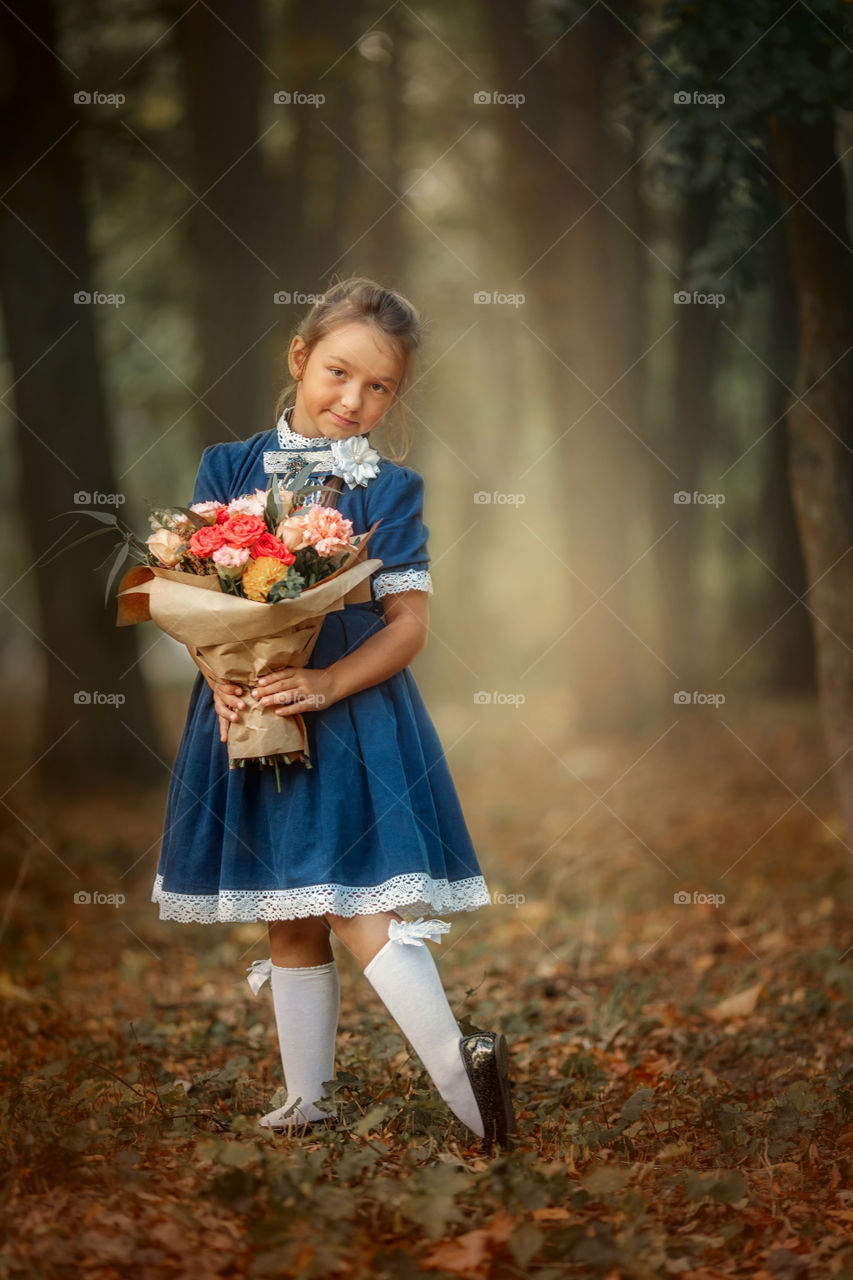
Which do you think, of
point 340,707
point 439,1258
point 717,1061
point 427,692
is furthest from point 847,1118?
point 427,692

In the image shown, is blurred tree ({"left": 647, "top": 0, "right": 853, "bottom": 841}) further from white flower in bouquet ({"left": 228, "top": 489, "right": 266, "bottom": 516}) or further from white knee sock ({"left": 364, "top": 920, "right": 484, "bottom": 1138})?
white flower in bouquet ({"left": 228, "top": 489, "right": 266, "bottom": 516})

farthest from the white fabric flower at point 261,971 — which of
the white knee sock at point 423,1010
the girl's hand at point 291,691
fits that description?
the girl's hand at point 291,691

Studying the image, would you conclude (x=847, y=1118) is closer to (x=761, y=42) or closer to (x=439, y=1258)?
(x=439, y=1258)

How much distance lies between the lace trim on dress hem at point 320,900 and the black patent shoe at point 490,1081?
282 mm

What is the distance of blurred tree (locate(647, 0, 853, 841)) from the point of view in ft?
11.6

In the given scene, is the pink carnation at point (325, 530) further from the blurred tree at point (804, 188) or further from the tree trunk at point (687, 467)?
the tree trunk at point (687, 467)

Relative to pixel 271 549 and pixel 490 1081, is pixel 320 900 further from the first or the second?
pixel 271 549

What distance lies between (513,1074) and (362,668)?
1.40 meters

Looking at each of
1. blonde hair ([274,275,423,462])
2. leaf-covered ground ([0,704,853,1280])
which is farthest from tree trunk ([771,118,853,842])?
blonde hair ([274,275,423,462])

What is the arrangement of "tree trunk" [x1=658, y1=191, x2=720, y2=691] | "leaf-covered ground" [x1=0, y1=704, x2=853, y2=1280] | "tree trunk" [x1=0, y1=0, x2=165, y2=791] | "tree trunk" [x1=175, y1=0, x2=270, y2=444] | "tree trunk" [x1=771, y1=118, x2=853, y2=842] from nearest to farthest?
1. "leaf-covered ground" [x1=0, y1=704, x2=853, y2=1280]
2. "tree trunk" [x1=771, y1=118, x2=853, y2=842]
3. "tree trunk" [x1=0, y1=0, x2=165, y2=791]
4. "tree trunk" [x1=175, y1=0, x2=270, y2=444]
5. "tree trunk" [x1=658, y1=191, x2=720, y2=691]

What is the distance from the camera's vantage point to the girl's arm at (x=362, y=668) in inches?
93.5

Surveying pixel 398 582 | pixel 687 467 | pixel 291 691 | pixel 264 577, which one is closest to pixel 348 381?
pixel 398 582

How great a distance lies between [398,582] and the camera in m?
2.60

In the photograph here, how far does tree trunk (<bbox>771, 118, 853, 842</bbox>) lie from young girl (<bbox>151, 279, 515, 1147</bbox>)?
1.71 meters
